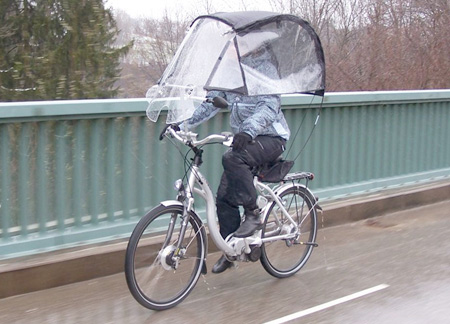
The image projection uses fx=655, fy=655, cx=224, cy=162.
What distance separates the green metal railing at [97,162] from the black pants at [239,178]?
1.01 meters

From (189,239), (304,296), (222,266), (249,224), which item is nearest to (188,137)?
(189,239)

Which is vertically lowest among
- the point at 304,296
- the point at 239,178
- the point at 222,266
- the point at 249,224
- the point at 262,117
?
the point at 304,296

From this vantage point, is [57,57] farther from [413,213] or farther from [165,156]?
[413,213]

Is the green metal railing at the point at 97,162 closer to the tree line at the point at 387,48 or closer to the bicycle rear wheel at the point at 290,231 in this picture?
the bicycle rear wheel at the point at 290,231

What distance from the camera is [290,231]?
5695mm

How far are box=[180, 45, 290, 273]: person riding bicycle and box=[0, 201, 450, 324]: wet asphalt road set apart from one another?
0.49 m

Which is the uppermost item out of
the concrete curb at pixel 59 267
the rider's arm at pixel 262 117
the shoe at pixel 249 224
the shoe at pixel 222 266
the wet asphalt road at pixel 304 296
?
the rider's arm at pixel 262 117

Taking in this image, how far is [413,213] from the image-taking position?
818cm

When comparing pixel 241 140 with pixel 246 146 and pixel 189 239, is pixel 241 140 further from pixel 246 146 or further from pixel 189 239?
pixel 189 239

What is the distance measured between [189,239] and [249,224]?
0.54 metres

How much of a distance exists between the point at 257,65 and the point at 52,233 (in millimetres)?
2227

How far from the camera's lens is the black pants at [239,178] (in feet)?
16.4

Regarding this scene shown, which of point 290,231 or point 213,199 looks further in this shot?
point 290,231

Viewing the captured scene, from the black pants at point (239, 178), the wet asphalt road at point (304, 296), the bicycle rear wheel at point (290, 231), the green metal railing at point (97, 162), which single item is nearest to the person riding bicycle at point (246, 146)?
the black pants at point (239, 178)
